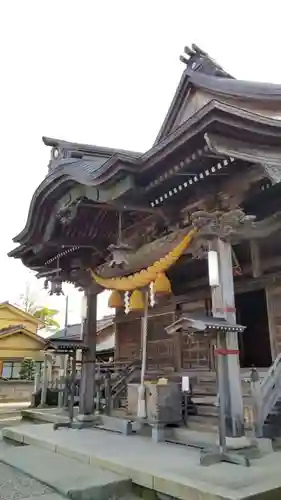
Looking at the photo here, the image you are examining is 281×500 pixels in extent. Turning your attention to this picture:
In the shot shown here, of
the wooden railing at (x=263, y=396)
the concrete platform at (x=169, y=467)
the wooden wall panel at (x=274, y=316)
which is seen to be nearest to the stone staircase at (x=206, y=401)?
the wooden railing at (x=263, y=396)

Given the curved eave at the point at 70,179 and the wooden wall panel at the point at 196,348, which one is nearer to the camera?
the curved eave at the point at 70,179

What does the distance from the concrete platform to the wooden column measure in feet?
3.89

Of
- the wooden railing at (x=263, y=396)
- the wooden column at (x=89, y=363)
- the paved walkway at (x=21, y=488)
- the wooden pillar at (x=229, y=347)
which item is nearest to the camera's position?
the paved walkway at (x=21, y=488)

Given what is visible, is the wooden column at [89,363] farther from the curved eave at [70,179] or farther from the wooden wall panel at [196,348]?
the wooden wall panel at [196,348]

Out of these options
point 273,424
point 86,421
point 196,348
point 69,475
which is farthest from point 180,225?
point 86,421

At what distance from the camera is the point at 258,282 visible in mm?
8477

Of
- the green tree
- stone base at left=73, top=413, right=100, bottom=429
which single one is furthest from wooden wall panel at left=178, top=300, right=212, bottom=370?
the green tree

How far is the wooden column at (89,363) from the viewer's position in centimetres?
840

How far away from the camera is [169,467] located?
4.67 m

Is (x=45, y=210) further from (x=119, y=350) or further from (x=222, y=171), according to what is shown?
(x=119, y=350)

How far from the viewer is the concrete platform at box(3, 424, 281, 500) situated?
3.76 m

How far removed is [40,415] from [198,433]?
239 inches

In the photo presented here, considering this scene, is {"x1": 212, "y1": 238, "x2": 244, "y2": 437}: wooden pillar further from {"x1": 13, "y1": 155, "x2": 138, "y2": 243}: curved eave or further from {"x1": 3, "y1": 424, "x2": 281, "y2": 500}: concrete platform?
{"x1": 13, "y1": 155, "x2": 138, "y2": 243}: curved eave

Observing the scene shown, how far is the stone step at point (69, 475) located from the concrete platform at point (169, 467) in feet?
0.48
